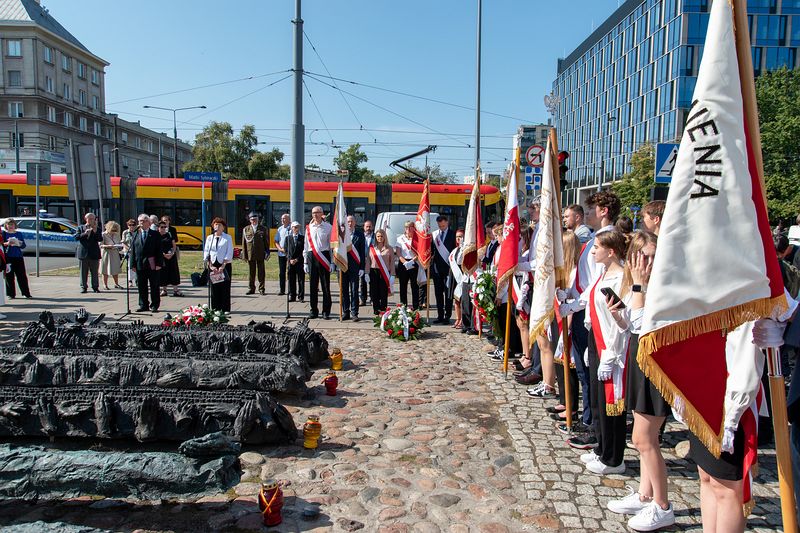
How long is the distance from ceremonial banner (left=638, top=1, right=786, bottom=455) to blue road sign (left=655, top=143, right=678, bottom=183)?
236 inches

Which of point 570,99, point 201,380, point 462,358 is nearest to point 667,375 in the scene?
point 201,380

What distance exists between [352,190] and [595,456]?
840 inches

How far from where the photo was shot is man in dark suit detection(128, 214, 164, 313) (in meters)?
11.8

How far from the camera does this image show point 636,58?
2436 inches

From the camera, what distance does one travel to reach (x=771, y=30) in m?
52.1

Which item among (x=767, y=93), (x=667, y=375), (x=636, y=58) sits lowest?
(x=667, y=375)

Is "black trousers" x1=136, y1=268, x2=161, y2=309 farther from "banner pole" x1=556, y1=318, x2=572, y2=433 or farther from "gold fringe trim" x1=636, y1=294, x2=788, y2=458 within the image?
"gold fringe trim" x1=636, y1=294, x2=788, y2=458

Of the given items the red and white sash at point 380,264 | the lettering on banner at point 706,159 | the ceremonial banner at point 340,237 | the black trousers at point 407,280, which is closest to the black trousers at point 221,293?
the ceremonial banner at point 340,237

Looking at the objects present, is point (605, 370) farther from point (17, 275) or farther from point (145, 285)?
point (17, 275)

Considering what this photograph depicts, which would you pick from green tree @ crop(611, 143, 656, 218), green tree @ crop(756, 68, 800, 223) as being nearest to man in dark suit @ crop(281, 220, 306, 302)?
green tree @ crop(756, 68, 800, 223)

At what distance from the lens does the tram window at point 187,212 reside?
25656mm

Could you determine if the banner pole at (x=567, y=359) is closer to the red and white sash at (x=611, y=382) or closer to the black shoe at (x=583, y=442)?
the black shoe at (x=583, y=442)

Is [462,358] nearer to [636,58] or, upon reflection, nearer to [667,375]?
[667,375]

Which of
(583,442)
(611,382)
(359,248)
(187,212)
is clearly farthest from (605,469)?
(187,212)
